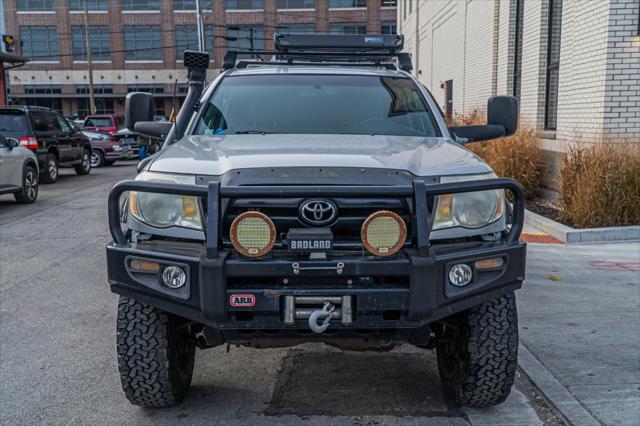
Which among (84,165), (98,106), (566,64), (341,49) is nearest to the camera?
(341,49)

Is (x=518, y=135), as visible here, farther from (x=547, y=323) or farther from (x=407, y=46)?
(x=407, y=46)

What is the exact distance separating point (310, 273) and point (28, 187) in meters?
11.3

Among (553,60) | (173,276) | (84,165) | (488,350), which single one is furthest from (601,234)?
(84,165)

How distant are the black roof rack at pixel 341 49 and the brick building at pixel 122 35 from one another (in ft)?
183

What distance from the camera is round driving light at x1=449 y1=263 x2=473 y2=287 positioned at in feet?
10.6

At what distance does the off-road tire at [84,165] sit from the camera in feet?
62.8

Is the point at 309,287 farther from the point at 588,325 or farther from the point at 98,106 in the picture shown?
the point at 98,106

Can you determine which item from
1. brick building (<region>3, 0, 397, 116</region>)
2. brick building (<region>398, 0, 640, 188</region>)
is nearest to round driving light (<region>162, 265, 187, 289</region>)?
brick building (<region>398, 0, 640, 188</region>)

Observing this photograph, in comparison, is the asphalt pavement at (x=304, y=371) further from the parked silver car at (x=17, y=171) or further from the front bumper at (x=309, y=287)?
the parked silver car at (x=17, y=171)

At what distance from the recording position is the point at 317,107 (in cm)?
477

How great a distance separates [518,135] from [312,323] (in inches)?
360

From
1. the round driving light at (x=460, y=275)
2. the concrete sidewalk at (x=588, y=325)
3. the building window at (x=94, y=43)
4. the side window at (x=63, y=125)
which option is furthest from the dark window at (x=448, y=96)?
the building window at (x=94, y=43)

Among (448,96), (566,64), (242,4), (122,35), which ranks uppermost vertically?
(242,4)

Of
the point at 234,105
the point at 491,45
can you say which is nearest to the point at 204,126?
the point at 234,105
